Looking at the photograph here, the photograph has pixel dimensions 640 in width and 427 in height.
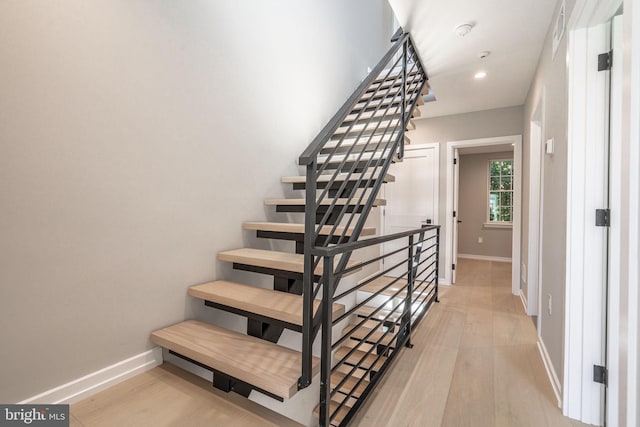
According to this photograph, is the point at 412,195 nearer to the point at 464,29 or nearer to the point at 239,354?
the point at 464,29

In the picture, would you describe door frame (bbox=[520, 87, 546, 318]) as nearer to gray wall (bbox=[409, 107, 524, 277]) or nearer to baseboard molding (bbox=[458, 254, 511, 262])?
gray wall (bbox=[409, 107, 524, 277])

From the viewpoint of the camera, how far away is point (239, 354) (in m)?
1.40

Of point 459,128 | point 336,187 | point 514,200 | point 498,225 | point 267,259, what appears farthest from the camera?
point 498,225

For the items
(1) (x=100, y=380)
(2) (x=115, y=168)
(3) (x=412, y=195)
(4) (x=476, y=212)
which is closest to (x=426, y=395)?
(1) (x=100, y=380)

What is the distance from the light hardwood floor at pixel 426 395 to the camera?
129 centimetres

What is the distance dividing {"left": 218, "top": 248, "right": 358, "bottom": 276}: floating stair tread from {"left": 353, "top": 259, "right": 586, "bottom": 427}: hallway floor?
81cm

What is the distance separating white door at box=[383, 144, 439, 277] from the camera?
4270mm

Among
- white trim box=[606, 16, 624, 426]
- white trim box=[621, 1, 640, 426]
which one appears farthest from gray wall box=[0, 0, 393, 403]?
white trim box=[606, 16, 624, 426]

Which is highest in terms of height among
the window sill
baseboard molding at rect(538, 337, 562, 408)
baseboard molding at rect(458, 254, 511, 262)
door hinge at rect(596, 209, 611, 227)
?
door hinge at rect(596, 209, 611, 227)

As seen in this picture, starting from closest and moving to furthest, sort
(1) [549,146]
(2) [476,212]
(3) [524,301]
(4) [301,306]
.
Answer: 1. (4) [301,306]
2. (1) [549,146]
3. (3) [524,301]
4. (2) [476,212]

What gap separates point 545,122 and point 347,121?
1.71 m

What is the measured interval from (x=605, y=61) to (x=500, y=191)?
5621 millimetres

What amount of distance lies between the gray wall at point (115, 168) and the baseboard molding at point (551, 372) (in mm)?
2087

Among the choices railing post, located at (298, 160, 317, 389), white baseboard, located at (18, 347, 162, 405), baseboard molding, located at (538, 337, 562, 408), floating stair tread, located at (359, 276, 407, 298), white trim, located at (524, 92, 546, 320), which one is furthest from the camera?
floating stair tread, located at (359, 276, 407, 298)
